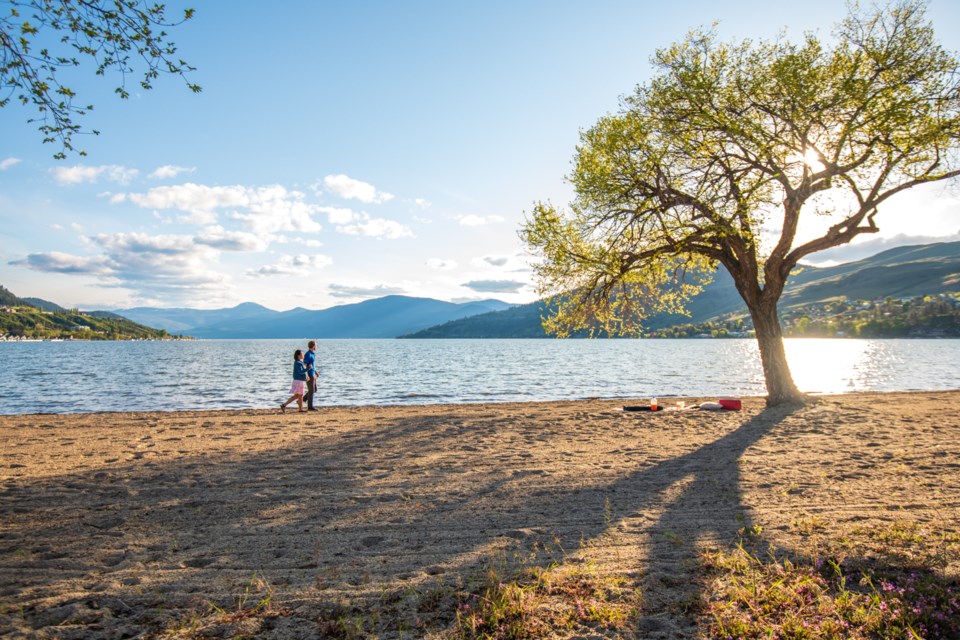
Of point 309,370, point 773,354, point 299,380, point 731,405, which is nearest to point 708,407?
point 731,405

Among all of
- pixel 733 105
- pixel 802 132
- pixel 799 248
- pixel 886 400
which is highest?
pixel 733 105

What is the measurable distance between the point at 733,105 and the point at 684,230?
4.81 meters

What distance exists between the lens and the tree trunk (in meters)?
21.7

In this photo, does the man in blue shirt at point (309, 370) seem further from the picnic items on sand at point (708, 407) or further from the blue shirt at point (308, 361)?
the picnic items on sand at point (708, 407)

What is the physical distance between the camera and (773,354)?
22094 millimetres

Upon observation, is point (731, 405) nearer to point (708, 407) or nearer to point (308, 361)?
point (708, 407)

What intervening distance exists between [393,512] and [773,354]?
19208mm

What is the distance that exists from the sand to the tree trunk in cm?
432

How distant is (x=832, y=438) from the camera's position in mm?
15492

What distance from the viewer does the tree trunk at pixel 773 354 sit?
21.7 m

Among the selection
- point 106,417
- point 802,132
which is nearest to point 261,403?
point 106,417

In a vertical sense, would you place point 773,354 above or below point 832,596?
above

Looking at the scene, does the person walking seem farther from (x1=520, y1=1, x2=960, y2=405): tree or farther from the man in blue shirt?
(x1=520, y1=1, x2=960, y2=405): tree

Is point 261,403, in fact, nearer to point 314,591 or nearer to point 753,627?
point 314,591
